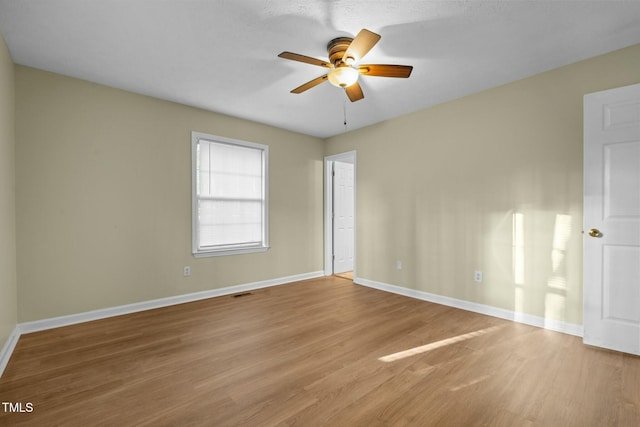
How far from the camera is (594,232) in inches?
101

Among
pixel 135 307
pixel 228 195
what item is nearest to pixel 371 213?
pixel 228 195

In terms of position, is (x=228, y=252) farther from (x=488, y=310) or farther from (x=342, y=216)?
(x=488, y=310)

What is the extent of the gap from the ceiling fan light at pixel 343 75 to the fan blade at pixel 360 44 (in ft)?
0.20

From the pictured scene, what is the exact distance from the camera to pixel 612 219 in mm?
2490

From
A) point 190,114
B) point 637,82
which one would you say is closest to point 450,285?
point 637,82

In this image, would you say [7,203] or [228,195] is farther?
[228,195]

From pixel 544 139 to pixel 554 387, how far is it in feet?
7.49

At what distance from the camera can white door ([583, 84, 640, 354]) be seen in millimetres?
2404

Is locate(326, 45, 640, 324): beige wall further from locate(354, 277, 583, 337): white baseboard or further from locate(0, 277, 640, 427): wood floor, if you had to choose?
locate(0, 277, 640, 427): wood floor

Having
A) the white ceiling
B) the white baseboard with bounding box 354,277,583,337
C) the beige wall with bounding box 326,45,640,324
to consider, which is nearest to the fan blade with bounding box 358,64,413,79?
the white ceiling

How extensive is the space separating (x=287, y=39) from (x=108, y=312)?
11.1 feet

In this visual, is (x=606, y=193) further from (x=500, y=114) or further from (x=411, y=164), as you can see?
(x=411, y=164)

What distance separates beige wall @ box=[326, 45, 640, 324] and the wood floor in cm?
56

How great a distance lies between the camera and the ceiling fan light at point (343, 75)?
7.66 feet
